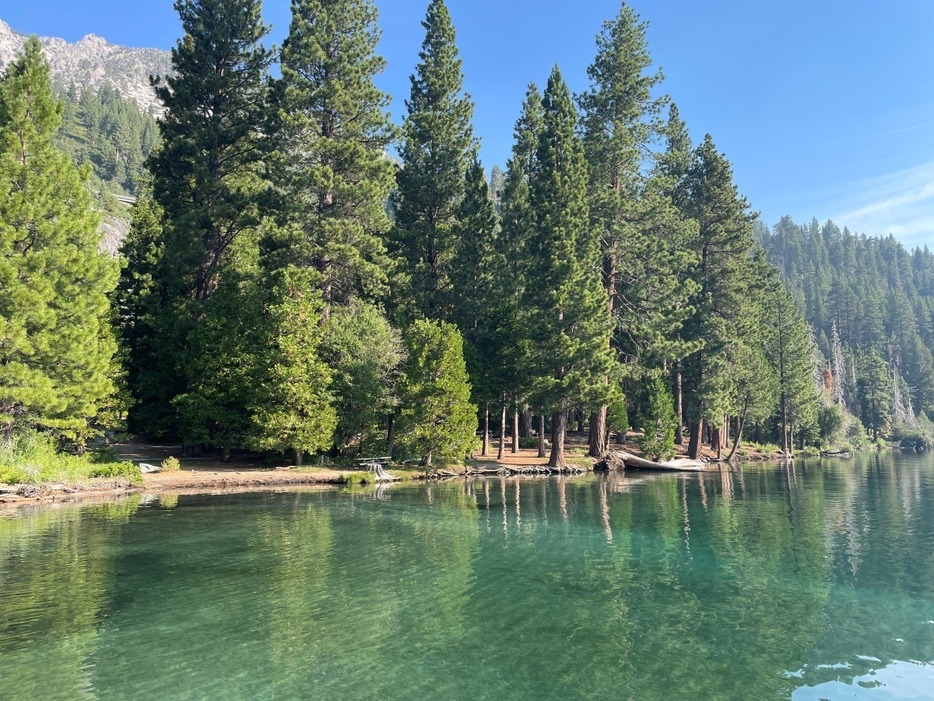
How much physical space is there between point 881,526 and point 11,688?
23036mm

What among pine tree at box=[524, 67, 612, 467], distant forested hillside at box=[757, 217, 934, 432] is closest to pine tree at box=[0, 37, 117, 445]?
pine tree at box=[524, 67, 612, 467]

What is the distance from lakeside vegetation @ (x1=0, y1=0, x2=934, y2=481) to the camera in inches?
1104

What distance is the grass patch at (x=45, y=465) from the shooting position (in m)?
24.8

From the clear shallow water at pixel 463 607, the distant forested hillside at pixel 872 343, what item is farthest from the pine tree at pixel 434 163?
the distant forested hillside at pixel 872 343

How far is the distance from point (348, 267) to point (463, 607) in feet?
103

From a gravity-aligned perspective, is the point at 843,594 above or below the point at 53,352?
below

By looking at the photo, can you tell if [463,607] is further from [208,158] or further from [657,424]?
[657,424]

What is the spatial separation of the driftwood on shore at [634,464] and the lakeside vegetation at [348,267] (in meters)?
1.88

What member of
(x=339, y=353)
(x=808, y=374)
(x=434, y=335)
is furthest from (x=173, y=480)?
(x=808, y=374)

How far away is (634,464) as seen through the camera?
47.8 meters

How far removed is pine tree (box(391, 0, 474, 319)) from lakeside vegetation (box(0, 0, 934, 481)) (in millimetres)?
185

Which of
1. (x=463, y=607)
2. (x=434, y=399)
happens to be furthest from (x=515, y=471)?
(x=463, y=607)

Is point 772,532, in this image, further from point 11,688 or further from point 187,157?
point 187,157

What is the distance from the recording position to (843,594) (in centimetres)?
1195
